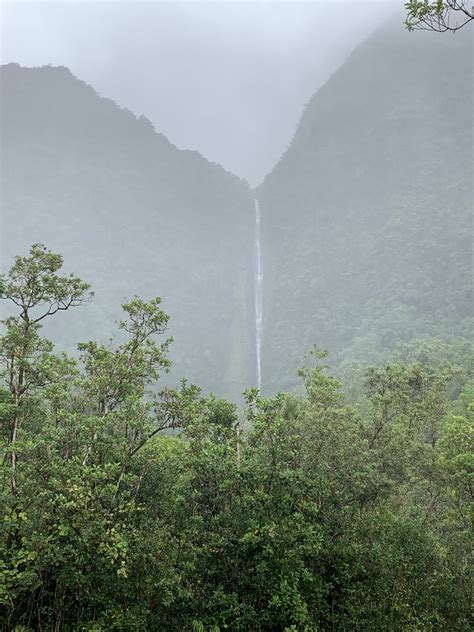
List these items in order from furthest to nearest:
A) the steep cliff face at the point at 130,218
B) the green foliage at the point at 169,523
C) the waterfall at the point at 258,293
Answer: the steep cliff face at the point at 130,218 < the waterfall at the point at 258,293 < the green foliage at the point at 169,523

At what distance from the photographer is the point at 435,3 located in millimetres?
7086

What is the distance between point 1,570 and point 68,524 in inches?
50.9

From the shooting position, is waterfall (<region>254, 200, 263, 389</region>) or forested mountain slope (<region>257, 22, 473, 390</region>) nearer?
forested mountain slope (<region>257, 22, 473, 390</region>)

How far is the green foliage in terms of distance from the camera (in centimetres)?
765

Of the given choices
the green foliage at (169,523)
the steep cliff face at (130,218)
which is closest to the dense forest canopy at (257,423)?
the green foliage at (169,523)

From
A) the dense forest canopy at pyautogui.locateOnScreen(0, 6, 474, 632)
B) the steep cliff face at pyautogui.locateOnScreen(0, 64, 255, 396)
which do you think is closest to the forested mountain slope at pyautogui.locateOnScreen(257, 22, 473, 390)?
the dense forest canopy at pyautogui.locateOnScreen(0, 6, 474, 632)

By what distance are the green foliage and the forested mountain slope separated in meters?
67.5

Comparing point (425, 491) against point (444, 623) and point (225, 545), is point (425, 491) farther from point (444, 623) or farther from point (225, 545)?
point (225, 545)

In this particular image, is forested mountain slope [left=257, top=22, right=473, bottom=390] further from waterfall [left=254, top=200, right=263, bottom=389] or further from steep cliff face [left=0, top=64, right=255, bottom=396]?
steep cliff face [left=0, top=64, right=255, bottom=396]

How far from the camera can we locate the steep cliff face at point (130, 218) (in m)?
121

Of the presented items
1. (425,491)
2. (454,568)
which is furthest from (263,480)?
(425,491)

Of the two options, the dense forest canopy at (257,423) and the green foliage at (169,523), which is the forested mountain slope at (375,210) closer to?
the dense forest canopy at (257,423)

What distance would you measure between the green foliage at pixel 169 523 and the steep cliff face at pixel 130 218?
93.9 meters

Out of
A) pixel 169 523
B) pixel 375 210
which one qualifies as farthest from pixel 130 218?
pixel 169 523
